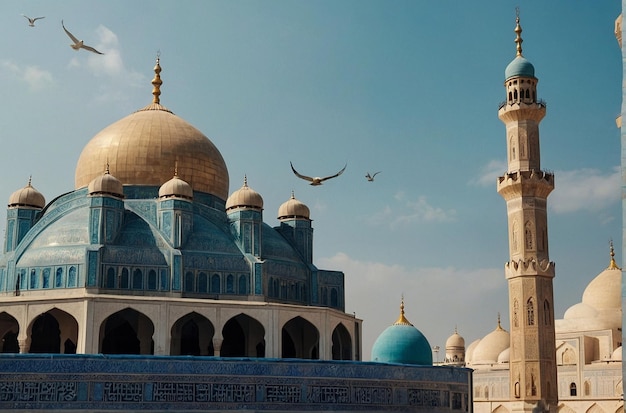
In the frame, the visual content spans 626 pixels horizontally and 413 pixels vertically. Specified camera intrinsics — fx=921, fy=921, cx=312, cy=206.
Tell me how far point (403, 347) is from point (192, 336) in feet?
17.6

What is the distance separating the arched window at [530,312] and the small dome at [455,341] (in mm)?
20849

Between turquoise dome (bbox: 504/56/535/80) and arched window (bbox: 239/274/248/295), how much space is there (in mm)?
10902

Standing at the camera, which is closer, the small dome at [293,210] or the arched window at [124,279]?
the arched window at [124,279]

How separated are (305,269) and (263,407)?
7904mm

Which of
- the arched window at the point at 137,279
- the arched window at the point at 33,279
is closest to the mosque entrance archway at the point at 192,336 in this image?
the arched window at the point at 137,279

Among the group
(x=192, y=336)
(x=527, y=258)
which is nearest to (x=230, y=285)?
(x=192, y=336)

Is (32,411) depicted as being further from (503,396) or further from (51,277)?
(503,396)

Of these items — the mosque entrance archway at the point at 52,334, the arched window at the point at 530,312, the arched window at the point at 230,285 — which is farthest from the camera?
the arched window at the point at 530,312

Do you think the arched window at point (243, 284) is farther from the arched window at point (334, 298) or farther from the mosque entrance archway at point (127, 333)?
the arched window at point (334, 298)

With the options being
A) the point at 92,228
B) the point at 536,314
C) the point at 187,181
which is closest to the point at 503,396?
the point at 536,314

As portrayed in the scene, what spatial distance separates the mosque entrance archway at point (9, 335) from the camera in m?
23.2

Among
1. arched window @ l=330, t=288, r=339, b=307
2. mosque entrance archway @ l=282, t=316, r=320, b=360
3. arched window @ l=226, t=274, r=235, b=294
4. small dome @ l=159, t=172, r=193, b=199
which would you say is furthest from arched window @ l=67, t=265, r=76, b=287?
arched window @ l=330, t=288, r=339, b=307

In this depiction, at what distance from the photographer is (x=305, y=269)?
25.2 metres

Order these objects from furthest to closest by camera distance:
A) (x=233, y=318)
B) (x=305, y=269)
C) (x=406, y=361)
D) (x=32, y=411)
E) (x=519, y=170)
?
1. (x=519, y=170)
2. (x=305, y=269)
3. (x=233, y=318)
4. (x=406, y=361)
5. (x=32, y=411)
